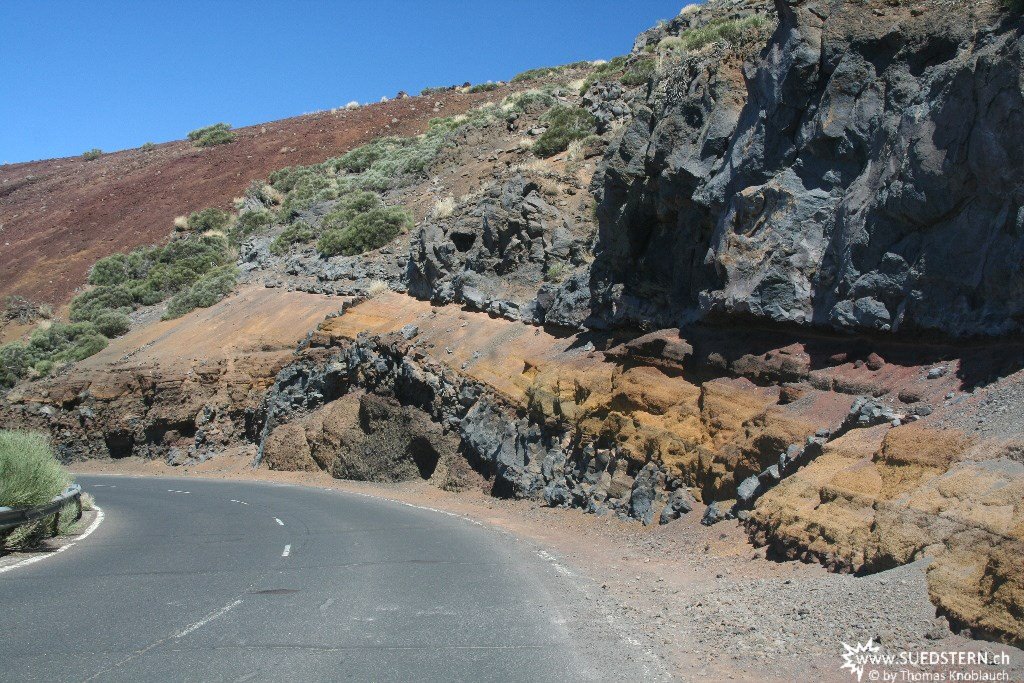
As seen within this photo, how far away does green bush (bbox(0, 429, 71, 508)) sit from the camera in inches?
468

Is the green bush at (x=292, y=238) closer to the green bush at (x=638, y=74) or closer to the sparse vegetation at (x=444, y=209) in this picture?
the sparse vegetation at (x=444, y=209)

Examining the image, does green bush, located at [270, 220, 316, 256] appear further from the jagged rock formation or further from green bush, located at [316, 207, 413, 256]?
the jagged rock formation

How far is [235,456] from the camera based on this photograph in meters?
29.0

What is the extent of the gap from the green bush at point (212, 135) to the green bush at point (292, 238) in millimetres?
29361

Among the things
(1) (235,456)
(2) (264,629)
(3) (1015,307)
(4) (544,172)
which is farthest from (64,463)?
(3) (1015,307)

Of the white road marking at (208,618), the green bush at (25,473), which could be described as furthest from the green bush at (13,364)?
the white road marking at (208,618)

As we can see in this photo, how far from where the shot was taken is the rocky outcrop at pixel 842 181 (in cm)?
962

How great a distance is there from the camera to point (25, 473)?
40.7 feet

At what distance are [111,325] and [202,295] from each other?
4.80 m

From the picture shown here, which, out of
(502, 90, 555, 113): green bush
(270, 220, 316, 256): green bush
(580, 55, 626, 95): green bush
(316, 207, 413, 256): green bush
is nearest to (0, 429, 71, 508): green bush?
(316, 207, 413, 256): green bush

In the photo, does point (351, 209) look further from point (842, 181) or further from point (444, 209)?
point (842, 181)

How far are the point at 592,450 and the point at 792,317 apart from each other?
4822mm

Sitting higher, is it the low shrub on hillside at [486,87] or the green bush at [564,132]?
the low shrub on hillside at [486,87]

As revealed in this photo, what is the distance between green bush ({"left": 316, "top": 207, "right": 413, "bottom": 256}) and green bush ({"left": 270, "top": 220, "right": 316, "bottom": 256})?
11.5 feet
